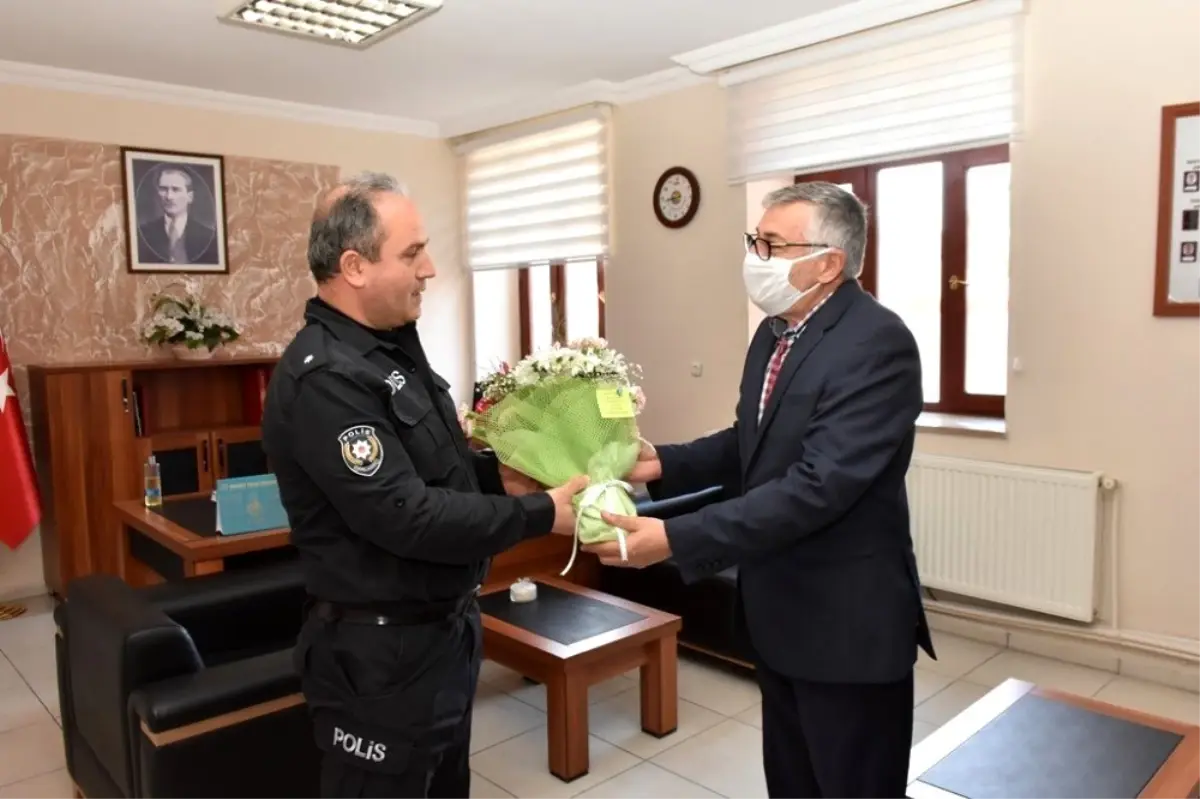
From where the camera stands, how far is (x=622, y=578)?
3764 mm

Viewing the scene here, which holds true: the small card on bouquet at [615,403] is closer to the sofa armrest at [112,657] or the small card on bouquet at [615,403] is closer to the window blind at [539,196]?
the sofa armrest at [112,657]

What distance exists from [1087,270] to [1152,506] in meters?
0.92

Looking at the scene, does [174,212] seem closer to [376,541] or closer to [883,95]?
[883,95]

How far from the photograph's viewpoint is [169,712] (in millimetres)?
1916

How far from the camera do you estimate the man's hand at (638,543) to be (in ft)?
5.61

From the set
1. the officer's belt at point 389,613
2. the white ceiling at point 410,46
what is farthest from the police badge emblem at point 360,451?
the white ceiling at point 410,46

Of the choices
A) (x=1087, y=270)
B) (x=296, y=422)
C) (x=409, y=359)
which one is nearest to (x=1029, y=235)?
(x=1087, y=270)

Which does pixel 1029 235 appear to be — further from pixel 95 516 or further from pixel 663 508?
pixel 95 516

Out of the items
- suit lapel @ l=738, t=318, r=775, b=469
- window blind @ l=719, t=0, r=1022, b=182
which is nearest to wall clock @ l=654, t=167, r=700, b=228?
window blind @ l=719, t=0, r=1022, b=182

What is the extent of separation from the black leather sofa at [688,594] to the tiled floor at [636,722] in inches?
5.4

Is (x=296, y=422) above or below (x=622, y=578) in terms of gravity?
above

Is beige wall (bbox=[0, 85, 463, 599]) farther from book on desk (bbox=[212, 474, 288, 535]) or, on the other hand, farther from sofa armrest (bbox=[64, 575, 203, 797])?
sofa armrest (bbox=[64, 575, 203, 797])

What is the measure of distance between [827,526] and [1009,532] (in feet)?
7.72

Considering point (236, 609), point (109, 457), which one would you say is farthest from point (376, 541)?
point (109, 457)
